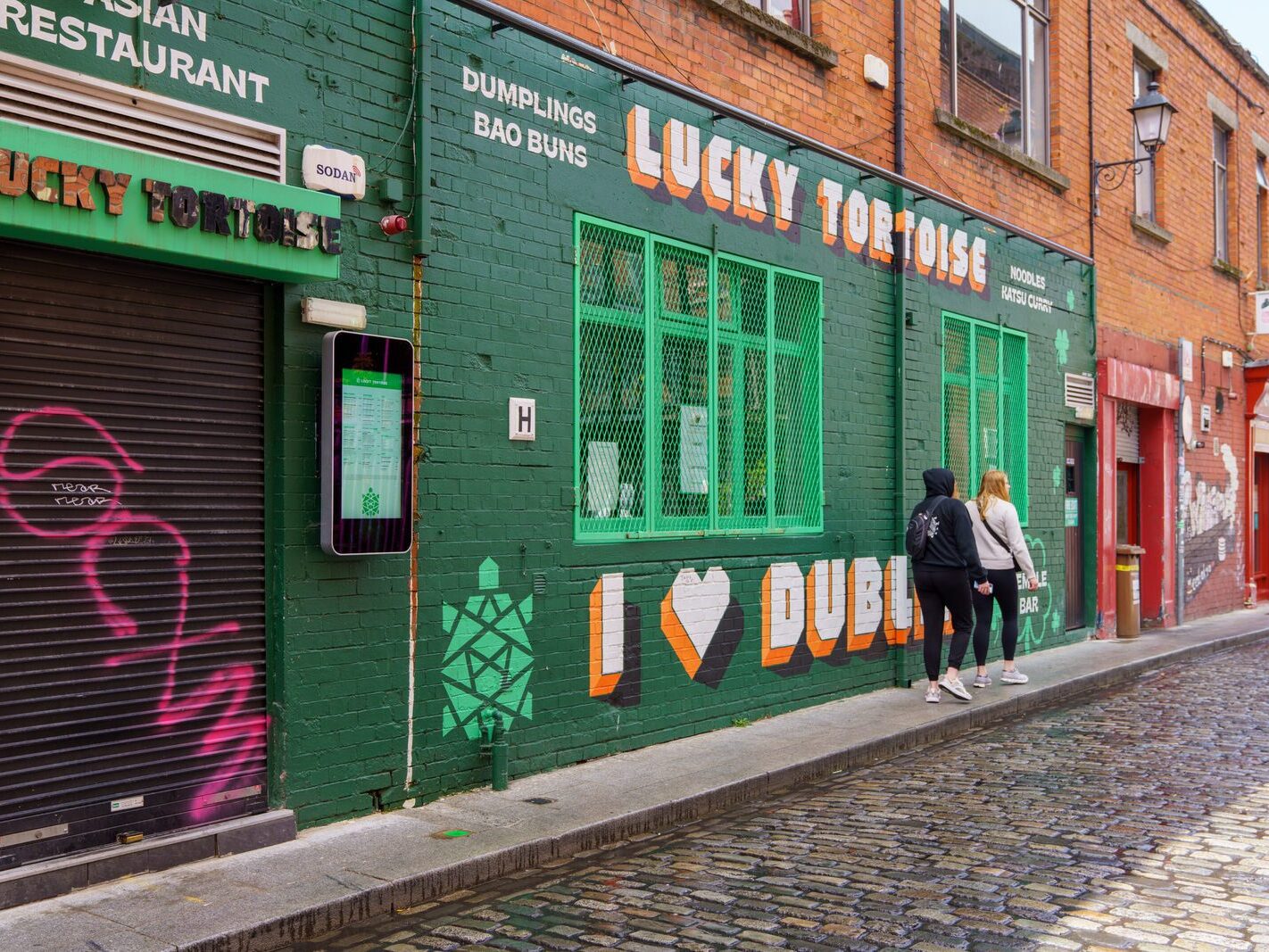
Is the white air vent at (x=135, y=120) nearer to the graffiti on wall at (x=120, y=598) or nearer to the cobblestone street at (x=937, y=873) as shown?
the graffiti on wall at (x=120, y=598)

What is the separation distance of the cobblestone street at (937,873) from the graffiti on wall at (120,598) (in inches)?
50.8

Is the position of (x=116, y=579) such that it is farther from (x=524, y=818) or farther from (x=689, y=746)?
(x=689, y=746)

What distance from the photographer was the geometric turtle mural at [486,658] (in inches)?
261

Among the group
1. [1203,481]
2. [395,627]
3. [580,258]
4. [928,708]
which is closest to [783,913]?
[395,627]

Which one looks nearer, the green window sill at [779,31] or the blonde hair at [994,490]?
the green window sill at [779,31]

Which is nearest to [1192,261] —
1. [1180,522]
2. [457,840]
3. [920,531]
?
[1180,522]

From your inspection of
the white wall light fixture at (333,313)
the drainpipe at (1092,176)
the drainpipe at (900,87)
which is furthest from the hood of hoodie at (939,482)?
the drainpipe at (1092,176)

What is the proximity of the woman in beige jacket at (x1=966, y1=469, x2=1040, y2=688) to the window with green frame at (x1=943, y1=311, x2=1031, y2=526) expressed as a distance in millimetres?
879

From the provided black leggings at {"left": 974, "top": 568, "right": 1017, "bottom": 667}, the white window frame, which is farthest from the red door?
black leggings at {"left": 974, "top": 568, "right": 1017, "bottom": 667}

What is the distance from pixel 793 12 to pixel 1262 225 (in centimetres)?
1496

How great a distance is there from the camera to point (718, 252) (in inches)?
345

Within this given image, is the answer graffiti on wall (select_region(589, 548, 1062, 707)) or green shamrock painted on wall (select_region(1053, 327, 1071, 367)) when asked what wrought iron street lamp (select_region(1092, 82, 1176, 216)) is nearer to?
green shamrock painted on wall (select_region(1053, 327, 1071, 367))

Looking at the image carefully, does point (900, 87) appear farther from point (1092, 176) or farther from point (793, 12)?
Answer: point (1092, 176)

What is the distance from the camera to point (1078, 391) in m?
14.2
